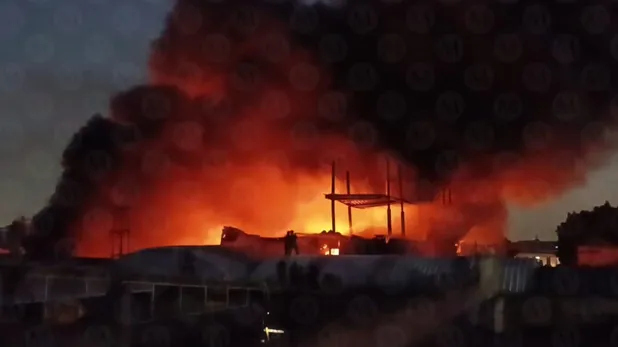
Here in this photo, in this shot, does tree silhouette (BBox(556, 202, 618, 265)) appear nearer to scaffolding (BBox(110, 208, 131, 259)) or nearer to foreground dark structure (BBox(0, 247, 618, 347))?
foreground dark structure (BBox(0, 247, 618, 347))

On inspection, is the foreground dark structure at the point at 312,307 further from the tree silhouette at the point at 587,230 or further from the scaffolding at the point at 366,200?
the scaffolding at the point at 366,200

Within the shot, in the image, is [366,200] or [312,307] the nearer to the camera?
[312,307]

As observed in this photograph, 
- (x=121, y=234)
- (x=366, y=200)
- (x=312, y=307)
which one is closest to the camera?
(x=312, y=307)

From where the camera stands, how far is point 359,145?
1764 cm

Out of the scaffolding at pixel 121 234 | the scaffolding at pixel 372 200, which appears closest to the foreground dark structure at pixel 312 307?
the scaffolding at pixel 121 234

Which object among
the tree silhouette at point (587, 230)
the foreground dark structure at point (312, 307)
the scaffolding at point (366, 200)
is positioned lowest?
the foreground dark structure at point (312, 307)

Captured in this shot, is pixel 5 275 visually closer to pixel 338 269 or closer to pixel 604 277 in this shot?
pixel 338 269

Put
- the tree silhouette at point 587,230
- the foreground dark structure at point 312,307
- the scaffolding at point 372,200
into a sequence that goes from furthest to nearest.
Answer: the scaffolding at point 372,200 < the tree silhouette at point 587,230 < the foreground dark structure at point 312,307

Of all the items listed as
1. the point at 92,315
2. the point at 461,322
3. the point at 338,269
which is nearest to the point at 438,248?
the point at 338,269

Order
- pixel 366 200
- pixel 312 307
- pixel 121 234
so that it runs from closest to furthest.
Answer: pixel 312 307, pixel 121 234, pixel 366 200

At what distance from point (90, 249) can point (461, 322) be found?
10256 millimetres

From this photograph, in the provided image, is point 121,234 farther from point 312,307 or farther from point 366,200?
point 312,307

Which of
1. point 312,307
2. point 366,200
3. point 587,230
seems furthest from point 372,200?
point 312,307

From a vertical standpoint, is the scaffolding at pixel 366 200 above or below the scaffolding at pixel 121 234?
above
